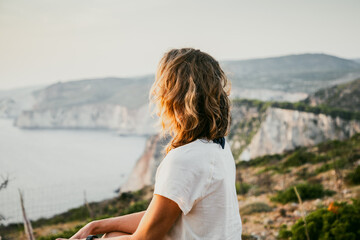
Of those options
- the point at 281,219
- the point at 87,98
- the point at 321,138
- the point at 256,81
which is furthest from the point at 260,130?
the point at 87,98

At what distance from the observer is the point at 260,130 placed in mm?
33938

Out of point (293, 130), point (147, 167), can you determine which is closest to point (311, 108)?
point (293, 130)

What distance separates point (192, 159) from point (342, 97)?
3298 centimetres

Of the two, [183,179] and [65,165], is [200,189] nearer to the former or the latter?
[183,179]

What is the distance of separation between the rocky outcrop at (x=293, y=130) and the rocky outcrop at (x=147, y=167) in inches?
481

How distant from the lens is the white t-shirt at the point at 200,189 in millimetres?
1094

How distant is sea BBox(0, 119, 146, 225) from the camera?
33.9m

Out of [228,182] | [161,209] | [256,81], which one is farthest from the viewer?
[256,81]

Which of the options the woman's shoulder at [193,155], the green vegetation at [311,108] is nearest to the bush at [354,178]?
the woman's shoulder at [193,155]

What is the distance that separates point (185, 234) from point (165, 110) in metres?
0.56

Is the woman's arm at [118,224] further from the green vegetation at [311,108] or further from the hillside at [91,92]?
the hillside at [91,92]

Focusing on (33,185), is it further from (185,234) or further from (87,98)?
(87,98)

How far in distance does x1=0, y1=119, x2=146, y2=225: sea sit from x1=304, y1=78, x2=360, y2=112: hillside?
29.0m

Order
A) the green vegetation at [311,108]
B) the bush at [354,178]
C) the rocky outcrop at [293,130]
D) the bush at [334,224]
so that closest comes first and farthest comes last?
the bush at [334,224], the bush at [354,178], the green vegetation at [311,108], the rocky outcrop at [293,130]
